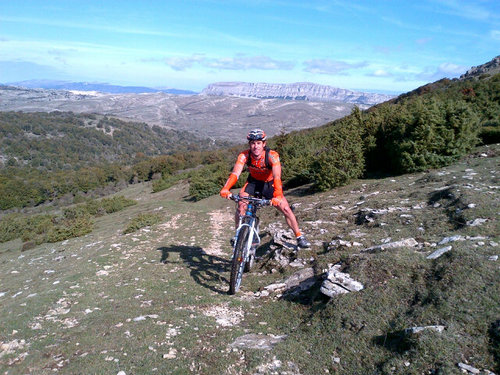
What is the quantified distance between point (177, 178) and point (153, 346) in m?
38.2

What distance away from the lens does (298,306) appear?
5.09 m

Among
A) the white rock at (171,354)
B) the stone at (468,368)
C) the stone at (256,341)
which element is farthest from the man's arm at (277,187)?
the stone at (468,368)

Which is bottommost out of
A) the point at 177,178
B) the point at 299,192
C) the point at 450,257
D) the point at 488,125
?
the point at 177,178

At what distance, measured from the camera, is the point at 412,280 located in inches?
183

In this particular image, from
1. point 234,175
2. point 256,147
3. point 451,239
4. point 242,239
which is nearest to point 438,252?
point 451,239

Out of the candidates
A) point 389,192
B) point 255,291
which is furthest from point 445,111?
point 255,291

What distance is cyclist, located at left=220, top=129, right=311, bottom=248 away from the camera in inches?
238

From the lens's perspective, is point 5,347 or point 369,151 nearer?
point 5,347

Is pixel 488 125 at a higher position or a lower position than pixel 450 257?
higher

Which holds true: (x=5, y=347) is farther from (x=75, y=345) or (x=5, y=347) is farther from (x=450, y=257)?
(x=450, y=257)

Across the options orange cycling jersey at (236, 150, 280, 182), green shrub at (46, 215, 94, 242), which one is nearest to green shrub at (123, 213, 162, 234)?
green shrub at (46, 215, 94, 242)

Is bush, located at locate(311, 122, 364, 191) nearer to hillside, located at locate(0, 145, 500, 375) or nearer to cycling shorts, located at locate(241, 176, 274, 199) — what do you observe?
hillside, located at locate(0, 145, 500, 375)

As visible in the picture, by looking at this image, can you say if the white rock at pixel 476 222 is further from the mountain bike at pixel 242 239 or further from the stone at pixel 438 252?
the mountain bike at pixel 242 239

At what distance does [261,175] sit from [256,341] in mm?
3375
